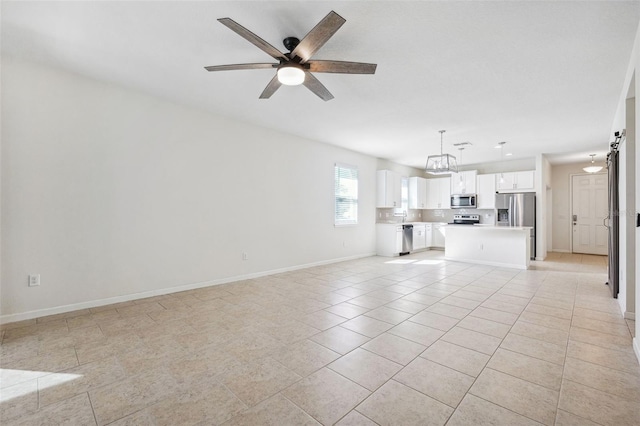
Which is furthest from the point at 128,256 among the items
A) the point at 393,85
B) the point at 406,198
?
the point at 406,198

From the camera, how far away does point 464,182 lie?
8.64 metres

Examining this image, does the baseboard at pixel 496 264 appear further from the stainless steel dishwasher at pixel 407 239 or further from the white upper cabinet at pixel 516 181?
the white upper cabinet at pixel 516 181

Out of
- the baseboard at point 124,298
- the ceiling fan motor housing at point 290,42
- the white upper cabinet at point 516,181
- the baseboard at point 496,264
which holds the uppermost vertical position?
the ceiling fan motor housing at point 290,42

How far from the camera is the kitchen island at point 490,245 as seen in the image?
593cm

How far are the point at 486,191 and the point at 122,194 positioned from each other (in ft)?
28.2

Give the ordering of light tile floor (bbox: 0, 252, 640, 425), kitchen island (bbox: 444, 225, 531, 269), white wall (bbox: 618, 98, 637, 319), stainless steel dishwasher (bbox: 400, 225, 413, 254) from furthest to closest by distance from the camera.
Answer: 1. stainless steel dishwasher (bbox: 400, 225, 413, 254)
2. kitchen island (bbox: 444, 225, 531, 269)
3. white wall (bbox: 618, 98, 637, 319)
4. light tile floor (bbox: 0, 252, 640, 425)

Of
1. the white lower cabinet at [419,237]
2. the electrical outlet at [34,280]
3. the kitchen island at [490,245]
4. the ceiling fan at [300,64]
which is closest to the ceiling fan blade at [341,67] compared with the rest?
the ceiling fan at [300,64]

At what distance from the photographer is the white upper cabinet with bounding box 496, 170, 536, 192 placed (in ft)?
24.4

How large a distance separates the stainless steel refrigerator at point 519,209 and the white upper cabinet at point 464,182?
78 centimetres

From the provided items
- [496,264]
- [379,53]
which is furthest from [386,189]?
[379,53]

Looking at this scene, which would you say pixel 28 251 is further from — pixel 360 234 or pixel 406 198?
pixel 406 198

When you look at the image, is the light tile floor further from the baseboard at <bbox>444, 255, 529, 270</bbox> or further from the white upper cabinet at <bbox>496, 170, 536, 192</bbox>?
the white upper cabinet at <bbox>496, 170, 536, 192</bbox>

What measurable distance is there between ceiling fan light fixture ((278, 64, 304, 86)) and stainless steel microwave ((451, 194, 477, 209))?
7463 millimetres

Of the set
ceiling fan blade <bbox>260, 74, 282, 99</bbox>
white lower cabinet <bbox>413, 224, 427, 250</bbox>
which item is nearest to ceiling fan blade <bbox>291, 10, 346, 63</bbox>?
ceiling fan blade <bbox>260, 74, 282, 99</bbox>
